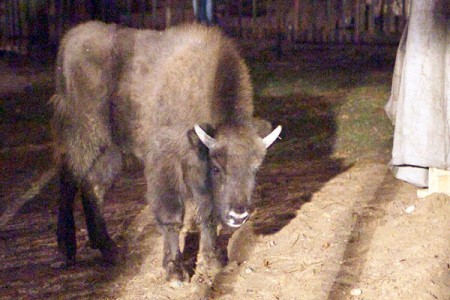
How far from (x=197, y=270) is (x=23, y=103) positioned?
7100 mm

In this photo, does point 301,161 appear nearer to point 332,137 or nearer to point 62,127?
point 332,137

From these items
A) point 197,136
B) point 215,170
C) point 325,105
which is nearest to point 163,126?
point 197,136

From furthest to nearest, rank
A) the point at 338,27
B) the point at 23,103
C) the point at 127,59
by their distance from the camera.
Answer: the point at 338,27
the point at 23,103
the point at 127,59

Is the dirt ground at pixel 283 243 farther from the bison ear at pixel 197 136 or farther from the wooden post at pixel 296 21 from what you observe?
the wooden post at pixel 296 21

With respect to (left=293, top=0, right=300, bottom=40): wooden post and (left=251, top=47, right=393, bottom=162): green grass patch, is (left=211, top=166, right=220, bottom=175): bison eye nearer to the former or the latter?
(left=251, top=47, right=393, bottom=162): green grass patch

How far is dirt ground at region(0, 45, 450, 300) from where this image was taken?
18.7ft

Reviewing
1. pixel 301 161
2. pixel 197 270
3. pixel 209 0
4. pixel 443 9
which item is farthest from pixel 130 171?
pixel 209 0

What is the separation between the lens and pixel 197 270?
20.3 ft

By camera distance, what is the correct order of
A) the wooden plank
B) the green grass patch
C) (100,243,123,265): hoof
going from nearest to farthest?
(100,243,123,265): hoof, the wooden plank, the green grass patch

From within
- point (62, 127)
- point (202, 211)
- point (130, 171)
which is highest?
point (62, 127)

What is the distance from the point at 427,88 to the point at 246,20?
1021cm

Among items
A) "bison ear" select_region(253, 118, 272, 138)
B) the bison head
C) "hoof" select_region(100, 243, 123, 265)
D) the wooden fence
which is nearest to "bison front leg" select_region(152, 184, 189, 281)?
the bison head

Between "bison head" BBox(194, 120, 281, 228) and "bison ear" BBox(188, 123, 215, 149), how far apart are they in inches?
1.1

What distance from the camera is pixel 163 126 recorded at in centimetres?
611
